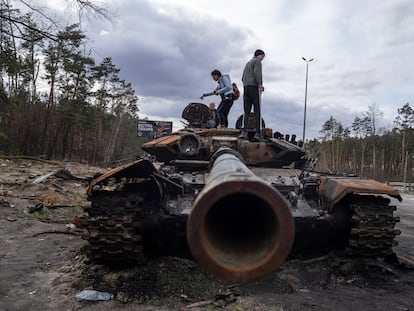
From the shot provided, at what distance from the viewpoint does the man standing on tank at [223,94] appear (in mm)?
9906

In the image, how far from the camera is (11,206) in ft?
38.0

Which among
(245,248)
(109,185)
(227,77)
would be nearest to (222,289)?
(109,185)

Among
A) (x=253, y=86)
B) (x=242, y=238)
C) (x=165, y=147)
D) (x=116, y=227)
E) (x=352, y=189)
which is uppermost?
(x=253, y=86)

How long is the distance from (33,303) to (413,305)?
15.0 feet

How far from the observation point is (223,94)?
991 cm

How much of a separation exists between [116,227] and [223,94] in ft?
16.1

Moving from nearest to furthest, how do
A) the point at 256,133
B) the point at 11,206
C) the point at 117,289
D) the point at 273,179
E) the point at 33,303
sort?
the point at 33,303 < the point at 117,289 < the point at 273,179 < the point at 256,133 < the point at 11,206

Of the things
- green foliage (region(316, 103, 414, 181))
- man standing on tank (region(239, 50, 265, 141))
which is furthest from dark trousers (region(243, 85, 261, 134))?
green foliage (region(316, 103, 414, 181))

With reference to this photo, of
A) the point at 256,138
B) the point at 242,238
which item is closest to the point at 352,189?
the point at 256,138

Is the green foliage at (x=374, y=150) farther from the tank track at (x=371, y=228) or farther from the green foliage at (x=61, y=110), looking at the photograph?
the tank track at (x=371, y=228)

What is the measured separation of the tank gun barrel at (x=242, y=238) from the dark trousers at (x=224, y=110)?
770cm

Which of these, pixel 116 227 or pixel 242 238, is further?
pixel 116 227

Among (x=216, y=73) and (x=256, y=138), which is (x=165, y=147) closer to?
(x=256, y=138)

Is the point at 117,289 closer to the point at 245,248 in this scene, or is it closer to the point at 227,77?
the point at 245,248
